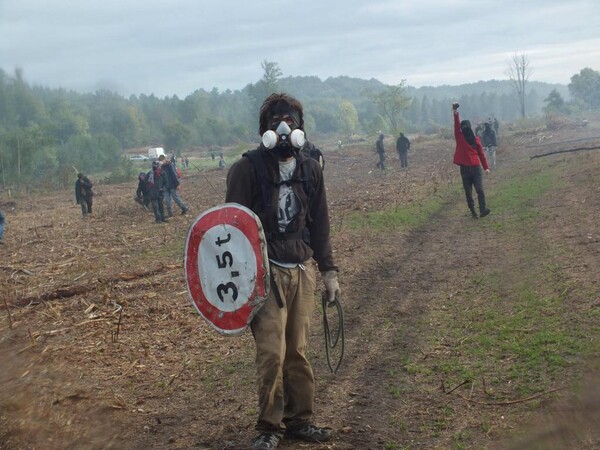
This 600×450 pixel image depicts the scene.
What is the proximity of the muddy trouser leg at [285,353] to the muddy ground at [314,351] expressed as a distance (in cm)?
26

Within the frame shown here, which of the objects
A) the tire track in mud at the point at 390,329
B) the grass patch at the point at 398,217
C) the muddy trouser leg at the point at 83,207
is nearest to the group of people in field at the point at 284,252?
the tire track in mud at the point at 390,329

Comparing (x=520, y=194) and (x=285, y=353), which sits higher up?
(x=285, y=353)

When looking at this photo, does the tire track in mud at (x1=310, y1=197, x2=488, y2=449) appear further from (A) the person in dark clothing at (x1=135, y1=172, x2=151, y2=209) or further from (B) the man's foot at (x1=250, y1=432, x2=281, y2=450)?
(A) the person in dark clothing at (x1=135, y1=172, x2=151, y2=209)

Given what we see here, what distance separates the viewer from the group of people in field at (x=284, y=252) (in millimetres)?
4965

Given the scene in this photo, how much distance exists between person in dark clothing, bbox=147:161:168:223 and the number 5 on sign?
16715 mm

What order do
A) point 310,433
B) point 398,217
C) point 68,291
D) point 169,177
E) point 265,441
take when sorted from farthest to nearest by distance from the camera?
point 169,177
point 398,217
point 68,291
point 310,433
point 265,441

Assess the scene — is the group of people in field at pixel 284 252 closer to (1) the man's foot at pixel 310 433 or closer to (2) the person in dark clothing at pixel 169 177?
(1) the man's foot at pixel 310 433

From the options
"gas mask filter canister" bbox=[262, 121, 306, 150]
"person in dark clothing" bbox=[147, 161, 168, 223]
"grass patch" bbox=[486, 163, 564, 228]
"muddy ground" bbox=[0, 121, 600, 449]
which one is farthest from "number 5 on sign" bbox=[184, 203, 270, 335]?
"person in dark clothing" bbox=[147, 161, 168, 223]

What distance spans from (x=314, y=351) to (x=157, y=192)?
47.8ft

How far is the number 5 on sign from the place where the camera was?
4.88 meters

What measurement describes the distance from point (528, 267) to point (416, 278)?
1.58m

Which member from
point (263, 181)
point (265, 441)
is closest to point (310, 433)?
point (265, 441)

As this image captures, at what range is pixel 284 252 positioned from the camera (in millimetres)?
5082

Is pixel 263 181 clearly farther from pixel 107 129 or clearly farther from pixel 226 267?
pixel 107 129
